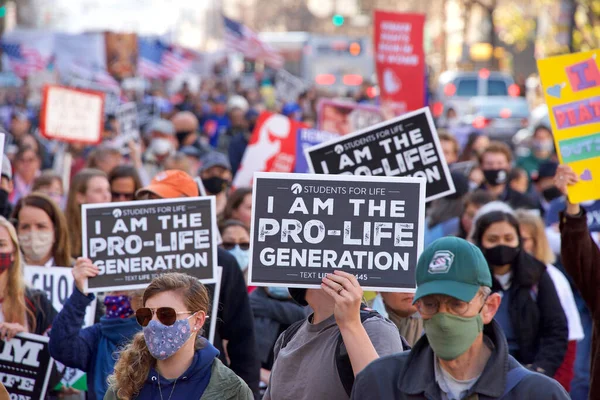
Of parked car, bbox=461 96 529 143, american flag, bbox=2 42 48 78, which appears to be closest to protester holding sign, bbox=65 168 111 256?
american flag, bbox=2 42 48 78

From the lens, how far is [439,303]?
11.5 ft

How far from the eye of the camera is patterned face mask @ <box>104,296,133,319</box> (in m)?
5.64

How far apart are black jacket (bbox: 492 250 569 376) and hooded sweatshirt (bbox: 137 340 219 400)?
2.46 metres

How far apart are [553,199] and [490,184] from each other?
60 cm

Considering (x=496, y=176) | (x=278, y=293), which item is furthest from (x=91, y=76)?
(x=278, y=293)

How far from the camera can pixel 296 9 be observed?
11150cm

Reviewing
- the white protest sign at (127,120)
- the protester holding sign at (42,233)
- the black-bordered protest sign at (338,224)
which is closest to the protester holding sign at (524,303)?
the black-bordered protest sign at (338,224)

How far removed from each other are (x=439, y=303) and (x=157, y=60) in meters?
28.3

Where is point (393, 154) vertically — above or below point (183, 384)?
above

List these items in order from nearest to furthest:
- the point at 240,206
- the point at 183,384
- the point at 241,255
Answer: the point at 183,384 → the point at 241,255 → the point at 240,206

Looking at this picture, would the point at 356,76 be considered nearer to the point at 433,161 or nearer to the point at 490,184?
the point at 490,184

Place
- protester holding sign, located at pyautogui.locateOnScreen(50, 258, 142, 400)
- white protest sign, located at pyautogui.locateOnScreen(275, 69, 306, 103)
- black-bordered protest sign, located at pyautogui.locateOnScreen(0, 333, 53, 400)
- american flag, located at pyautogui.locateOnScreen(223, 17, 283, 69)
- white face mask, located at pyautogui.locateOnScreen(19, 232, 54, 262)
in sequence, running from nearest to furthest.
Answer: protester holding sign, located at pyautogui.locateOnScreen(50, 258, 142, 400) → black-bordered protest sign, located at pyautogui.locateOnScreen(0, 333, 53, 400) → white face mask, located at pyautogui.locateOnScreen(19, 232, 54, 262) → white protest sign, located at pyautogui.locateOnScreen(275, 69, 306, 103) → american flag, located at pyautogui.locateOnScreen(223, 17, 283, 69)

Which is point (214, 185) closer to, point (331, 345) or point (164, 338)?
point (164, 338)

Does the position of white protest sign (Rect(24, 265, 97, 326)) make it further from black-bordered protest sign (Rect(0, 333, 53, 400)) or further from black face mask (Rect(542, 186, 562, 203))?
black face mask (Rect(542, 186, 562, 203))
